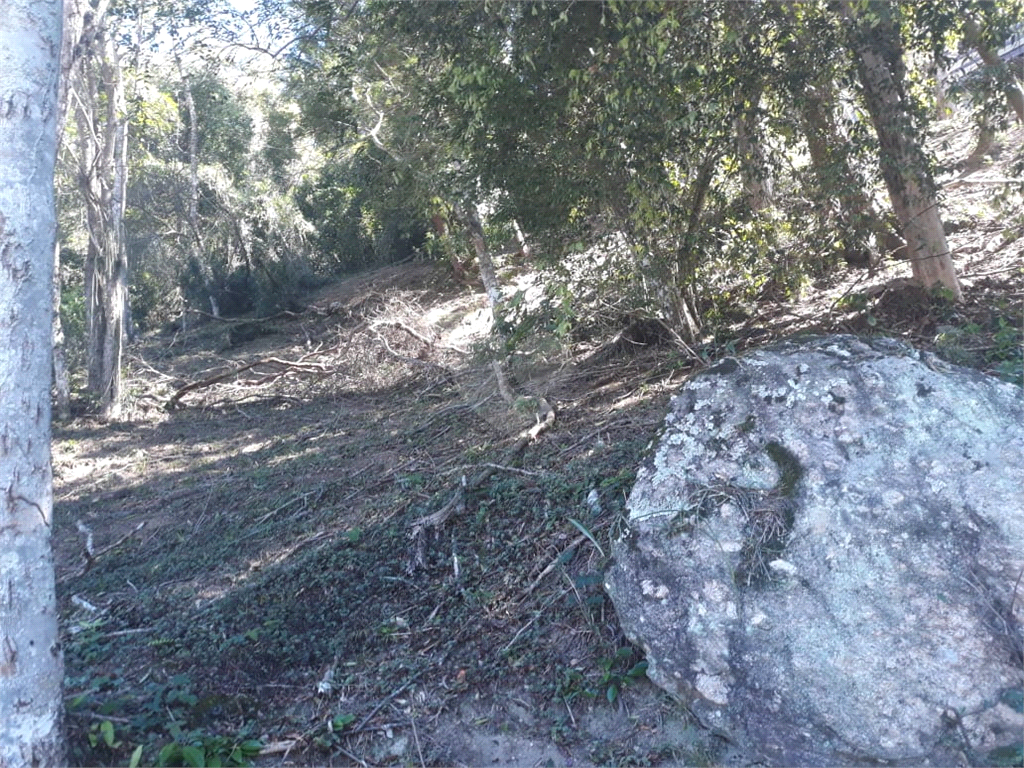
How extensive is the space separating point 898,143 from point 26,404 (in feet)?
22.5

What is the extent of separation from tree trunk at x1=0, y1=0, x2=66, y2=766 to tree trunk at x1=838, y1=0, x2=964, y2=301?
5.60 metres

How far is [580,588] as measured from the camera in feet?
18.2

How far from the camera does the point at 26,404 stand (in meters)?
4.21

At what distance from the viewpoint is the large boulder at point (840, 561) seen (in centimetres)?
408

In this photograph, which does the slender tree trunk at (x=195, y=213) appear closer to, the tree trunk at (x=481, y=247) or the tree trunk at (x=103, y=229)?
Answer: the tree trunk at (x=103, y=229)

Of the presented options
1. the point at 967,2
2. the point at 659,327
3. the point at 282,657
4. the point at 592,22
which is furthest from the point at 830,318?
the point at 282,657

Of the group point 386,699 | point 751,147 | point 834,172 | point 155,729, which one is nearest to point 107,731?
point 155,729

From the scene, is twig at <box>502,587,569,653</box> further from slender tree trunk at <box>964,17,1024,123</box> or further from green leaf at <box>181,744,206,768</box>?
slender tree trunk at <box>964,17,1024,123</box>

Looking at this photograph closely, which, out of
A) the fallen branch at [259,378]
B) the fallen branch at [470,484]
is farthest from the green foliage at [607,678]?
the fallen branch at [259,378]

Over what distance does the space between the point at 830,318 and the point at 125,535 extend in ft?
23.4

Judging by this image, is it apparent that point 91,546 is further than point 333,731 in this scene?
Yes

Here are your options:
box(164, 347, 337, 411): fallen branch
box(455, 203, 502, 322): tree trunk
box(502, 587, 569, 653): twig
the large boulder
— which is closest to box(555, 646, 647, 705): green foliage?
the large boulder

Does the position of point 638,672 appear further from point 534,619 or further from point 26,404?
point 26,404

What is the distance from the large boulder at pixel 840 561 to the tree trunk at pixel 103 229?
1192 centimetres
